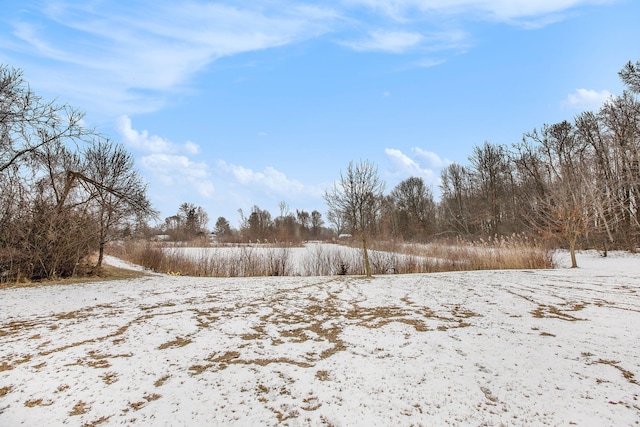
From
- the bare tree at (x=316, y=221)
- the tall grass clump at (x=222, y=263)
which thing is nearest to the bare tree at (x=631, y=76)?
the tall grass clump at (x=222, y=263)

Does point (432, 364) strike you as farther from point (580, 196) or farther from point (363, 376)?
point (580, 196)

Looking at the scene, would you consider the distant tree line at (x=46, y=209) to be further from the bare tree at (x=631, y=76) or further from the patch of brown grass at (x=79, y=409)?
the bare tree at (x=631, y=76)

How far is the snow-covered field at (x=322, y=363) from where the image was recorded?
2.11 meters

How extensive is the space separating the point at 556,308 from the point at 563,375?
282cm

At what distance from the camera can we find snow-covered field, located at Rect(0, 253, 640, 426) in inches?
83.0

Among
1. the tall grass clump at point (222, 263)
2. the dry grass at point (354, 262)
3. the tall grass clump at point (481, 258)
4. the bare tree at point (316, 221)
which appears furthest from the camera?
the bare tree at point (316, 221)

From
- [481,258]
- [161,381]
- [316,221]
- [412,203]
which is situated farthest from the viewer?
[316,221]

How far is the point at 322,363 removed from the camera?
2877 mm

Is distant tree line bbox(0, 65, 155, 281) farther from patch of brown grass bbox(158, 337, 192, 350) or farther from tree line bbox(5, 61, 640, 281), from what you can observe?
patch of brown grass bbox(158, 337, 192, 350)

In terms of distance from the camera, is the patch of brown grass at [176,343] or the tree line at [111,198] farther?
the tree line at [111,198]

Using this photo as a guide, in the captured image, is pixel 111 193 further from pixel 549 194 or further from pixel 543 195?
pixel 543 195


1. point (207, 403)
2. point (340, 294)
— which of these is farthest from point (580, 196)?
point (207, 403)

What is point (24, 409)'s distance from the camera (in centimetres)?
217

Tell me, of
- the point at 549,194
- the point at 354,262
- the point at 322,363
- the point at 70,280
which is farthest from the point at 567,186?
the point at 70,280
